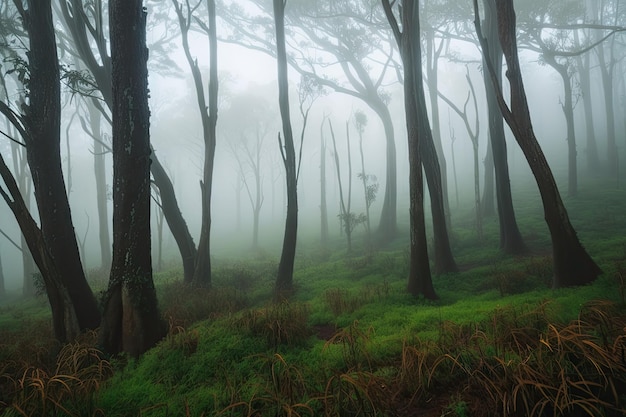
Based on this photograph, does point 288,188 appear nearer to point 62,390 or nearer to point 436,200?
point 436,200

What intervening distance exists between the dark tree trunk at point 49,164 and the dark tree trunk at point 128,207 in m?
1.27

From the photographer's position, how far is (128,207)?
4484 millimetres

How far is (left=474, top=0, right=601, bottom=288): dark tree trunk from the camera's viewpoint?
539 centimetres

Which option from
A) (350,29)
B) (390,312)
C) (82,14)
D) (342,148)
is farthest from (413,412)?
(342,148)

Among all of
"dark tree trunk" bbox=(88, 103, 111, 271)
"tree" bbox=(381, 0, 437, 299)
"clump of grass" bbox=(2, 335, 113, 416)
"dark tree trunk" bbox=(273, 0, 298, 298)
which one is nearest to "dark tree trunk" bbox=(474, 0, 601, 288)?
"tree" bbox=(381, 0, 437, 299)

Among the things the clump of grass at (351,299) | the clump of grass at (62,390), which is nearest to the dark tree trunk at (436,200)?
the clump of grass at (351,299)

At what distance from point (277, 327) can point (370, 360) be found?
1502mm

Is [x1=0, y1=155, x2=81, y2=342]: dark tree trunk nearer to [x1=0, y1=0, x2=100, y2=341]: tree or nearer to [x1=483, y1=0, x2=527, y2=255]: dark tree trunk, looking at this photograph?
[x1=0, y1=0, x2=100, y2=341]: tree

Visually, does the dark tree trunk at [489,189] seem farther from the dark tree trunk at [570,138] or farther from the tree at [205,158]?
the tree at [205,158]

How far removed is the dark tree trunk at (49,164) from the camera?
5.29 m

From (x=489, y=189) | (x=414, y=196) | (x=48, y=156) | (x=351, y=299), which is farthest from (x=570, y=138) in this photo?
(x=48, y=156)

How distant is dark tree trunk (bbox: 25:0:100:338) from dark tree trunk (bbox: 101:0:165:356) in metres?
1.27

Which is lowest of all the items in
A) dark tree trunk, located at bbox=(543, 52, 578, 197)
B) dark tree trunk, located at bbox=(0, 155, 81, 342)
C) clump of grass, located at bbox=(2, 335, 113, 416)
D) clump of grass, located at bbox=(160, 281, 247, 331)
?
clump of grass, located at bbox=(160, 281, 247, 331)

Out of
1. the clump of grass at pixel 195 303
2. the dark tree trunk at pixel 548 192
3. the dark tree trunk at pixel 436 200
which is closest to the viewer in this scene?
the dark tree trunk at pixel 548 192
